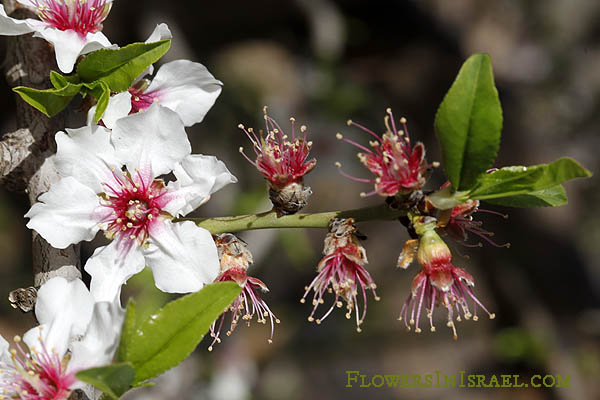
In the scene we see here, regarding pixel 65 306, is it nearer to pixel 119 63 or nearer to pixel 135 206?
pixel 135 206

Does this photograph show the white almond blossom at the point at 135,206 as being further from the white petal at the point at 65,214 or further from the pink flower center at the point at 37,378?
the pink flower center at the point at 37,378

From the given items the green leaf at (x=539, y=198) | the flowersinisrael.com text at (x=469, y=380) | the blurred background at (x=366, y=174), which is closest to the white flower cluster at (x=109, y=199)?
the green leaf at (x=539, y=198)

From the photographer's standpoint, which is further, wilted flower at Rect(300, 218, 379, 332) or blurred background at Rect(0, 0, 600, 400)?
blurred background at Rect(0, 0, 600, 400)

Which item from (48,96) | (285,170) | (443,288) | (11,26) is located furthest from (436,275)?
(11,26)

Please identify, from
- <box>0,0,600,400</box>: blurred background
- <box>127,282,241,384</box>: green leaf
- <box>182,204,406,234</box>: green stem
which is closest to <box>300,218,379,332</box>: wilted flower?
<box>182,204,406,234</box>: green stem

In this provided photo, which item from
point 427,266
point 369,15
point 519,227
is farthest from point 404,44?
point 427,266

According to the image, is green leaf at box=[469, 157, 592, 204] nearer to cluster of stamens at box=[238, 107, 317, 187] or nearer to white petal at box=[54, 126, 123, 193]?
cluster of stamens at box=[238, 107, 317, 187]

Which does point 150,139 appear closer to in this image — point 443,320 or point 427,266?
point 427,266
